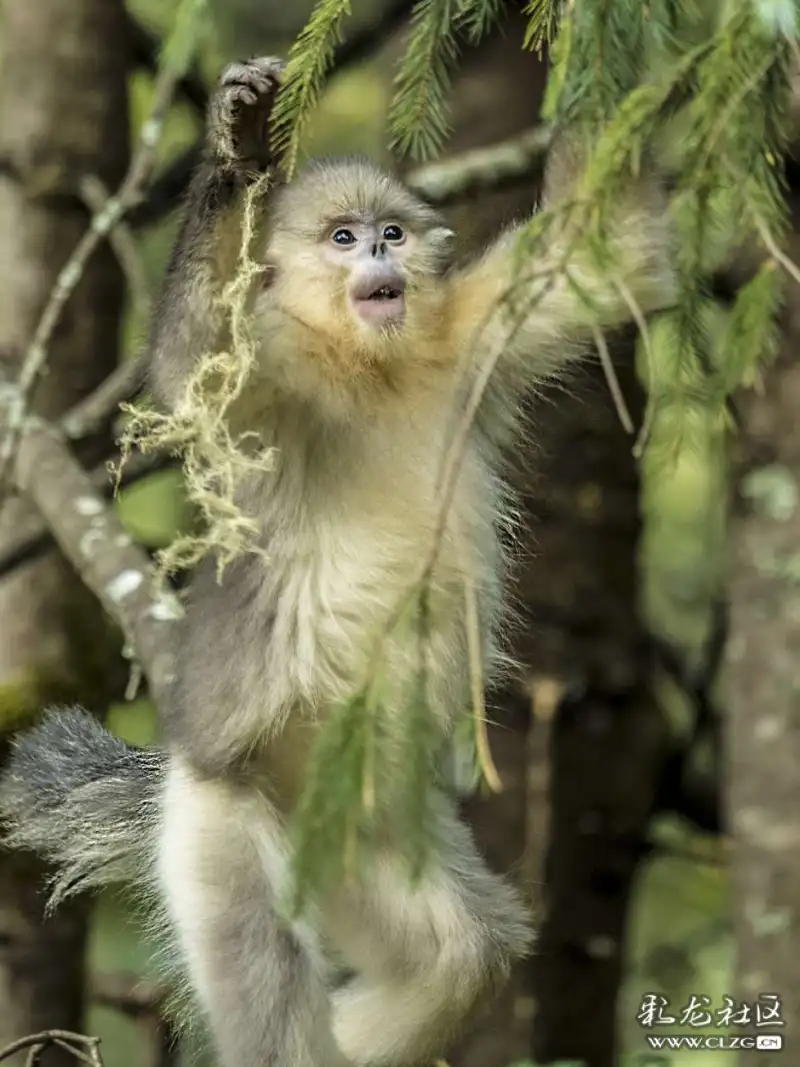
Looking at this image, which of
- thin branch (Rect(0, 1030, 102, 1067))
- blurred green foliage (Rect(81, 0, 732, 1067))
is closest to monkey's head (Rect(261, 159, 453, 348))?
thin branch (Rect(0, 1030, 102, 1067))

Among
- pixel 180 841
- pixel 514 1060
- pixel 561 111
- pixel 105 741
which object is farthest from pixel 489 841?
pixel 561 111

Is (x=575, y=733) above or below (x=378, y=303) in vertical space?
below

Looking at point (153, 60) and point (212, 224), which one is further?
point (153, 60)

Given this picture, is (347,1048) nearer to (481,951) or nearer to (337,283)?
(481,951)

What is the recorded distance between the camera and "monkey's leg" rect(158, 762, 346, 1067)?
9.08 feet

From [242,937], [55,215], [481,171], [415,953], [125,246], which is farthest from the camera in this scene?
[55,215]

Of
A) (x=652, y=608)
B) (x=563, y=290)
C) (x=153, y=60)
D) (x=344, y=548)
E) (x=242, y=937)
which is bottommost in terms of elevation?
(x=652, y=608)

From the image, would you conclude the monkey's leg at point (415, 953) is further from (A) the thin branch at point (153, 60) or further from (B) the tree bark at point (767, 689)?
(A) the thin branch at point (153, 60)

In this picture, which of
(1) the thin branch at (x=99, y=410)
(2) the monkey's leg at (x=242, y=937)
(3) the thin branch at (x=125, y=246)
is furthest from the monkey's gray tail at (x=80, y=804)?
(3) the thin branch at (x=125, y=246)

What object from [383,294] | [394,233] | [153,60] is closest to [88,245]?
[394,233]

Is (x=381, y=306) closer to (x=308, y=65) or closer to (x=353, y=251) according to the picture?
(x=353, y=251)

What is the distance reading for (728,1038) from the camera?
12.1ft

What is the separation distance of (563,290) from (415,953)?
128cm

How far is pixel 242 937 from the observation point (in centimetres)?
279
